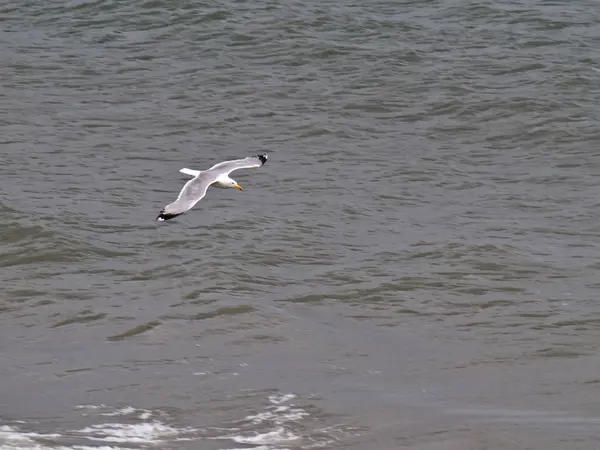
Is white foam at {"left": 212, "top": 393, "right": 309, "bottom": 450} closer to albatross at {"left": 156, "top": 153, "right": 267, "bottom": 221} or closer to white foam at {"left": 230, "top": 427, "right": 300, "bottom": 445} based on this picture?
white foam at {"left": 230, "top": 427, "right": 300, "bottom": 445}

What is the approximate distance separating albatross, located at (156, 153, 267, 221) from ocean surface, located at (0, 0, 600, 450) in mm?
666

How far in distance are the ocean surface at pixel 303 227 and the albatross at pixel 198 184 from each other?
67 cm

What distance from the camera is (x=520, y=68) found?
1481 cm

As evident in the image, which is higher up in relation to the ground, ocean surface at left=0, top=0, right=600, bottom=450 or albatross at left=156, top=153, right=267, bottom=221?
albatross at left=156, top=153, right=267, bottom=221

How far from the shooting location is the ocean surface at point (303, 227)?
7.19 meters

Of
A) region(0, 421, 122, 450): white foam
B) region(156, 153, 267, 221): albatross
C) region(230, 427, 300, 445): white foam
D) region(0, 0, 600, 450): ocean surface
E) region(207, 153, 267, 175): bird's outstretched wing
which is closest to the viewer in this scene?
region(0, 421, 122, 450): white foam

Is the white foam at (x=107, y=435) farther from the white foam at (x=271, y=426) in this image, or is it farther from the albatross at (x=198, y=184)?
the albatross at (x=198, y=184)

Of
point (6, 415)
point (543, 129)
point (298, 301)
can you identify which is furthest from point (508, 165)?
point (6, 415)

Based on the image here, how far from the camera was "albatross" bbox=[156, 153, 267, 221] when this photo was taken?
8.43 m

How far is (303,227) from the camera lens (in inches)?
415

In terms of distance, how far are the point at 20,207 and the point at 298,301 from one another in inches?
136

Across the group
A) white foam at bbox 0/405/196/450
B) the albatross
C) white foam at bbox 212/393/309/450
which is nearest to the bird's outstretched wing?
the albatross

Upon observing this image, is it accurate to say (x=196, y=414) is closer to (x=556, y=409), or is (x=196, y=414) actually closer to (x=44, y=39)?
(x=556, y=409)

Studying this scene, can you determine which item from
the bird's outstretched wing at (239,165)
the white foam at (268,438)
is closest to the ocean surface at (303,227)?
the white foam at (268,438)
